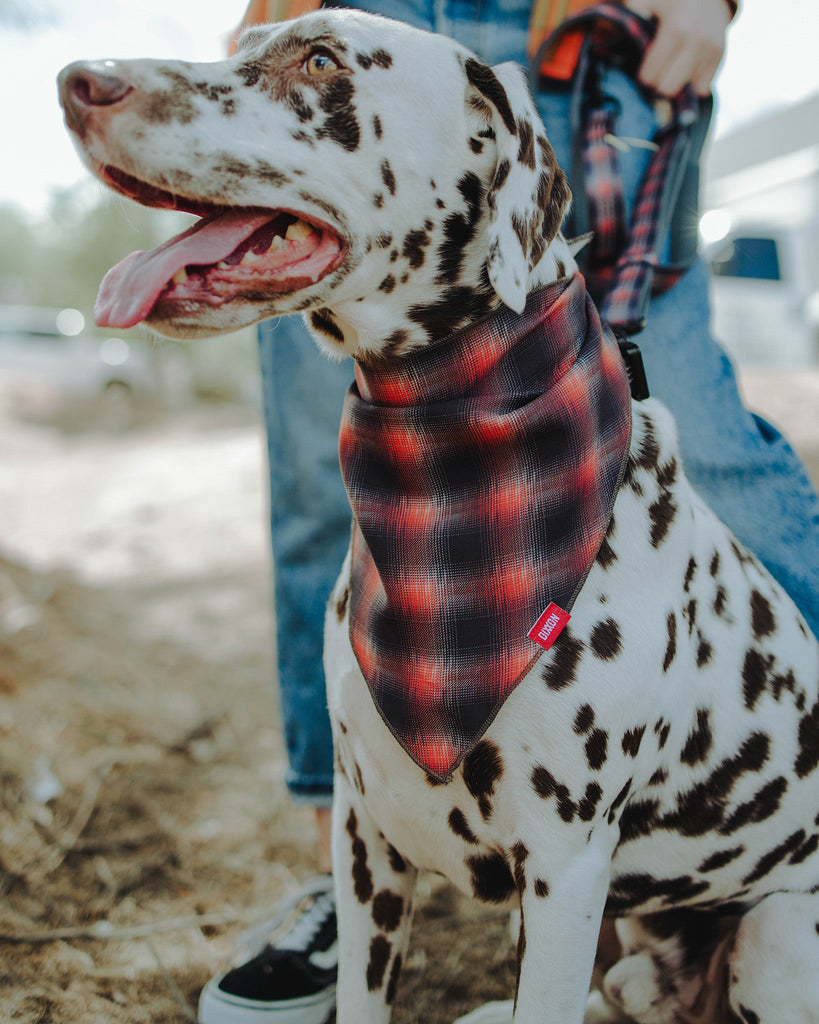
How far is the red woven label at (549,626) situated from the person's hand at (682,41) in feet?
5.26

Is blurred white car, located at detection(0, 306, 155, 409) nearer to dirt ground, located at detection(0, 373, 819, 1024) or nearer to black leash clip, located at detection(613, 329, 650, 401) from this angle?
dirt ground, located at detection(0, 373, 819, 1024)

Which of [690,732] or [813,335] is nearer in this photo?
[690,732]

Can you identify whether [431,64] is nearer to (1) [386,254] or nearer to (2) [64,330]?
(1) [386,254]

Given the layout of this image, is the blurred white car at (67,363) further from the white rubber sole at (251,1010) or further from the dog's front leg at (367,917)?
the dog's front leg at (367,917)

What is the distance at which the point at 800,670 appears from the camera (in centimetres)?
197

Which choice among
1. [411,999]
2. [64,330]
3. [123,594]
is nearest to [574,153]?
[411,999]

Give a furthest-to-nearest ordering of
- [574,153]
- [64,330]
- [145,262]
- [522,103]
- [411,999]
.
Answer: [64,330] < [411,999] < [574,153] < [522,103] < [145,262]

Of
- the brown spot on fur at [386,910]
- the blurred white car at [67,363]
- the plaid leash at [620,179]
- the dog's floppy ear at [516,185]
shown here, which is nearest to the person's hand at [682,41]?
the plaid leash at [620,179]

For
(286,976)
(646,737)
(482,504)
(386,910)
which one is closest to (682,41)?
(482,504)

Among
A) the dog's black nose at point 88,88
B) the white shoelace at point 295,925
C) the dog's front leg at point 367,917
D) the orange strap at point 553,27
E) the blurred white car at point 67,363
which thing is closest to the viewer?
the dog's black nose at point 88,88

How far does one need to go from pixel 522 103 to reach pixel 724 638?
1246 mm

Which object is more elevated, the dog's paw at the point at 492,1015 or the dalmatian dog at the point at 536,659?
the dalmatian dog at the point at 536,659

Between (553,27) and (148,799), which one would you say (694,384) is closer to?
(553,27)

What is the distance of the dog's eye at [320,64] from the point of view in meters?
1.76
